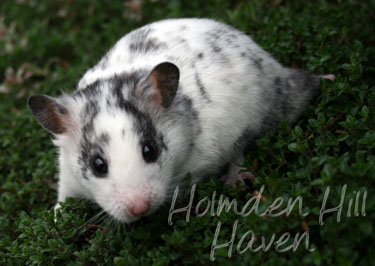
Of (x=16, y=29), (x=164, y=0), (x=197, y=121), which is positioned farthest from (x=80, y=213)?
(x=16, y=29)

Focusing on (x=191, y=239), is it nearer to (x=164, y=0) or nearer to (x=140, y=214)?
(x=140, y=214)

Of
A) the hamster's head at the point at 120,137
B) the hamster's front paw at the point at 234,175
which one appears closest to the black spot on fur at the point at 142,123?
the hamster's head at the point at 120,137

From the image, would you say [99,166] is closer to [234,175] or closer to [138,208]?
[138,208]

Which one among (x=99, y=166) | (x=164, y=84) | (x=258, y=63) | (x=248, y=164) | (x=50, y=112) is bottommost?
(x=248, y=164)

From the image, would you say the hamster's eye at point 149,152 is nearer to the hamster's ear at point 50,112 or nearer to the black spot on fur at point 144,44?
the hamster's ear at point 50,112

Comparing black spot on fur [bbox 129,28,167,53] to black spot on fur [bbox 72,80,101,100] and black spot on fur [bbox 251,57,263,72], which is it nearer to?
black spot on fur [bbox 72,80,101,100]

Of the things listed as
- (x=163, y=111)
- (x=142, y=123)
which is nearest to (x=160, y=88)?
(x=163, y=111)
